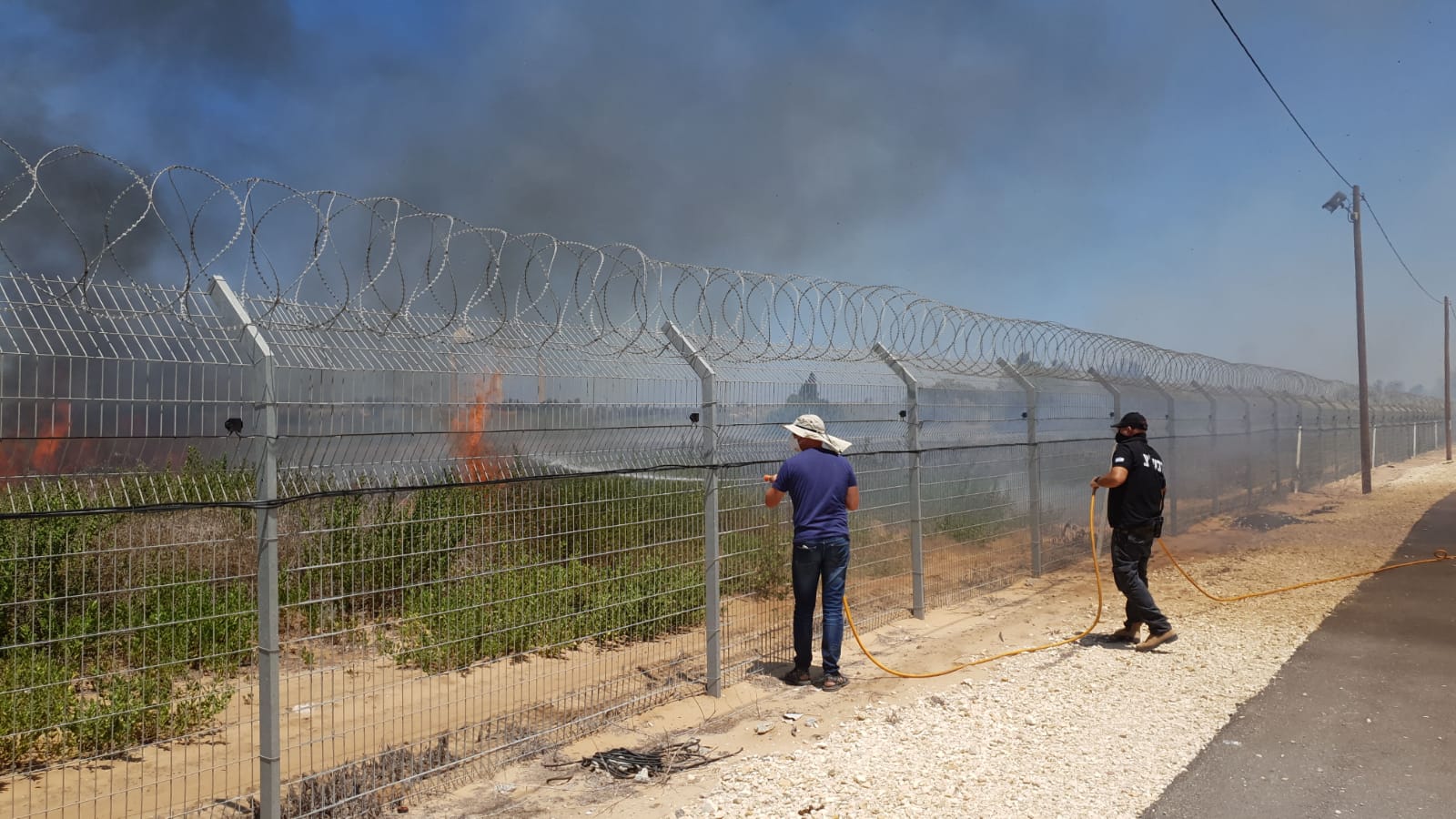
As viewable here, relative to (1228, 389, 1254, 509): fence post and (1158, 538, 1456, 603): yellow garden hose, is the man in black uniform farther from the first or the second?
(1228, 389, 1254, 509): fence post

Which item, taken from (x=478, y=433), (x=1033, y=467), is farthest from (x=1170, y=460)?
(x=478, y=433)

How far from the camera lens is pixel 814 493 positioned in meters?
6.30

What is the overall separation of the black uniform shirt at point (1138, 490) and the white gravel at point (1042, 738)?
1.01 metres

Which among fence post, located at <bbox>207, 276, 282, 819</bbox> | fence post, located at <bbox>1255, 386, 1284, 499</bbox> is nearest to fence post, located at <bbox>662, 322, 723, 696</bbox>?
fence post, located at <bbox>207, 276, 282, 819</bbox>

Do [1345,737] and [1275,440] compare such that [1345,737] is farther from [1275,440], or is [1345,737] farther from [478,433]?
[1275,440]

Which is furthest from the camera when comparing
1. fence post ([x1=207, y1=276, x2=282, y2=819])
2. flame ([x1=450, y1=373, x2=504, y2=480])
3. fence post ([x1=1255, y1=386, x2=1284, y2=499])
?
fence post ([x1=1255, y1=386, x2=1284, y2=499])

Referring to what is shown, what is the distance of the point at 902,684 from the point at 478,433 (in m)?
3.42

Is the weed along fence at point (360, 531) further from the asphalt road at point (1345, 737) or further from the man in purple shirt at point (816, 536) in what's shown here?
the asphalt road at point (1345, 737)

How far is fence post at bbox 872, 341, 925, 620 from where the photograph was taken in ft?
27.5

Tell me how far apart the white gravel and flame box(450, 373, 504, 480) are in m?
1.83

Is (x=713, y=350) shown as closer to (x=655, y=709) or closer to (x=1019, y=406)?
(x=655, y=709)

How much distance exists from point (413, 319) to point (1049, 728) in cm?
412

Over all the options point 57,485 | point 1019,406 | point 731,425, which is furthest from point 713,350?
point 1019,406

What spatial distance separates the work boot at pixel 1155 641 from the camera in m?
7.27
